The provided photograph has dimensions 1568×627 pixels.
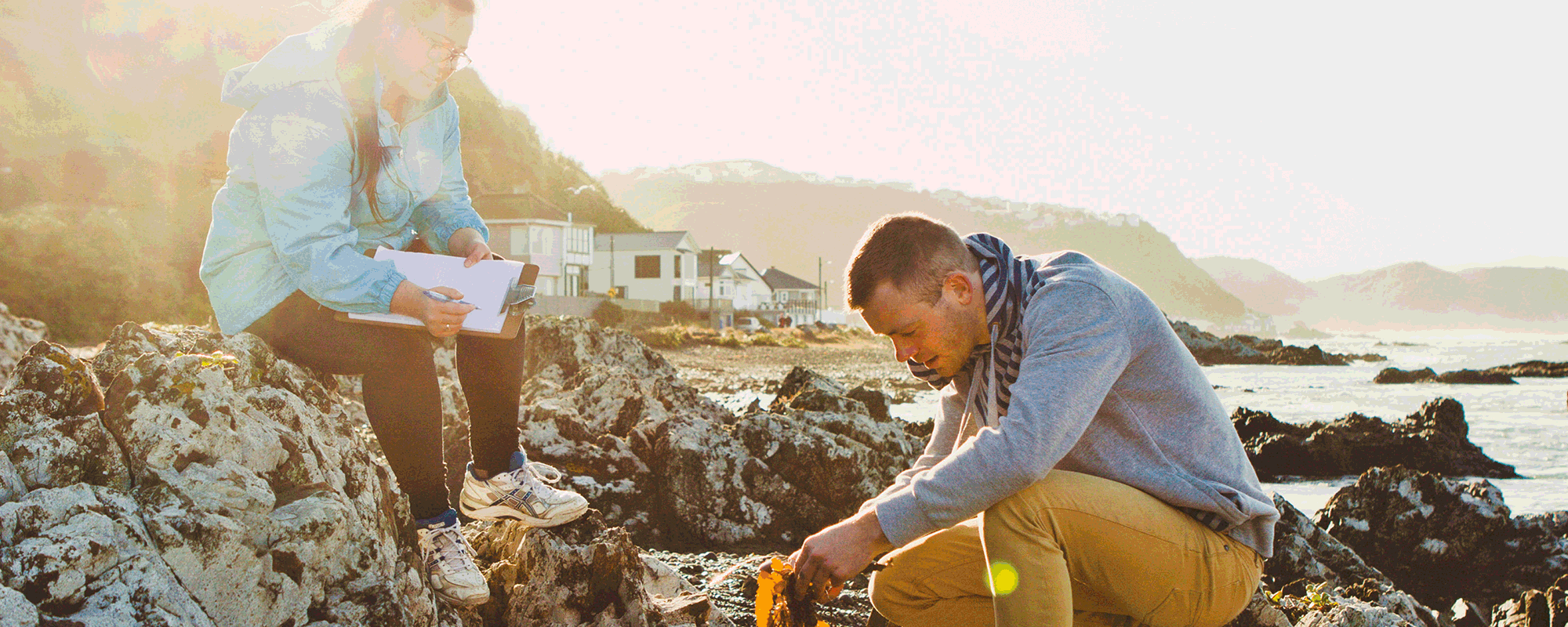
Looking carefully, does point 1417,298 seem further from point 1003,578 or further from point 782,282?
point 1003,578

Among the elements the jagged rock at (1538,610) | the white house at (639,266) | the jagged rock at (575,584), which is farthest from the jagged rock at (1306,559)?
the white house at (639,266)

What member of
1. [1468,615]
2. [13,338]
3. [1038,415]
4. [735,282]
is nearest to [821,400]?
[1468,615]

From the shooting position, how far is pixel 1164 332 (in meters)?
2.27

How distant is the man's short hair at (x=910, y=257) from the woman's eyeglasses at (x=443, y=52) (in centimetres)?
141

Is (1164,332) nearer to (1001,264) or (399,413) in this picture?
(1001,264)

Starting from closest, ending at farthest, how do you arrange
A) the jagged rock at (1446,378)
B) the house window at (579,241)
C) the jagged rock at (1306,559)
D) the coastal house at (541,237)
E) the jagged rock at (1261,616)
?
the jagged rock at (1261,616), the jagged rock at (1306,559), the jagged rock at (1446,378), the coastal house at (541,237), the house window at (579,241)

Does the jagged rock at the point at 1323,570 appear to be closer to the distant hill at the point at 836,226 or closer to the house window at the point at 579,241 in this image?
the house window at the point at 579,241

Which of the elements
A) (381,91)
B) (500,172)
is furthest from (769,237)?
(381,91)

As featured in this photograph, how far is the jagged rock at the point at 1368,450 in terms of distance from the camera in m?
8.52

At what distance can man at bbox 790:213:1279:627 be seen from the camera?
209cm

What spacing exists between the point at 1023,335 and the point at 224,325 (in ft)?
7.19

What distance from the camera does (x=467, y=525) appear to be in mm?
3535

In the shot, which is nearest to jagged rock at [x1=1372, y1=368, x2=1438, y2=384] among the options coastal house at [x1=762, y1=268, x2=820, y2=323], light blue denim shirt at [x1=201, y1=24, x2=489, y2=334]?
light blue denim shirt at [x1=201, y1=24, x2=489, y2=334]

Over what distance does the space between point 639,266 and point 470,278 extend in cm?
4447
